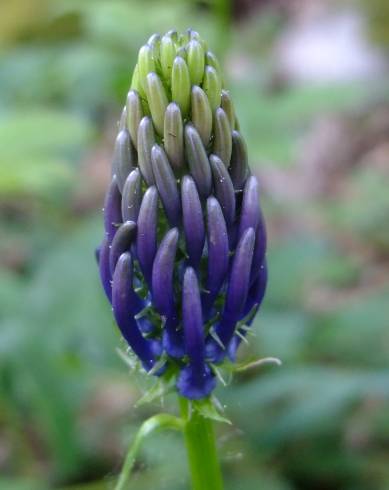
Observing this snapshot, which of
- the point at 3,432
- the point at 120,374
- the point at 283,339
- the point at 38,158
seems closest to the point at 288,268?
the point at 283,339

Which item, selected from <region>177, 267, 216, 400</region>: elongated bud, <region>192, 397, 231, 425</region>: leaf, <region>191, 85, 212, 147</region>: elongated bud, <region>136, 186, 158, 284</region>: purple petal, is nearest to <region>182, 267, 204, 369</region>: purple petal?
<region>177, 267, 216, 400</region>: elongated bud

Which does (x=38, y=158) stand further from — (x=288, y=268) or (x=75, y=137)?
(x=288, y=268)

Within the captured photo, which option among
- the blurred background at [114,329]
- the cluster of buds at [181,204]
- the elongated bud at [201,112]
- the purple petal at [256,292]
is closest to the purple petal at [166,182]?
the cluster of buds at [181,204]

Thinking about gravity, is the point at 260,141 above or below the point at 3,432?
above

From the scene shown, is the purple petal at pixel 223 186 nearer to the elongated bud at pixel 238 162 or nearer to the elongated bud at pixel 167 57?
the elongated bud at pixel 238 162

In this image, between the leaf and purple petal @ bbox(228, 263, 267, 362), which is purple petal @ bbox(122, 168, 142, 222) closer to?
purple petal @ bbox(228, 263, 267, 362)

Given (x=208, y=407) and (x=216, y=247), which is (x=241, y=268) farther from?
(x=208, y=407)
